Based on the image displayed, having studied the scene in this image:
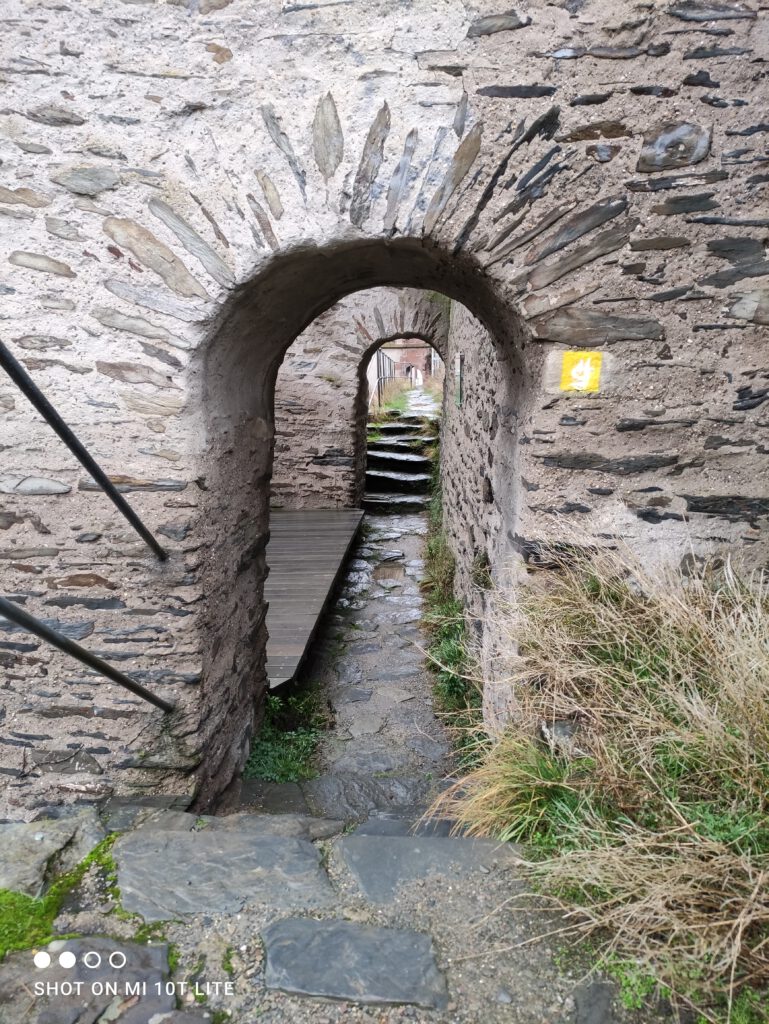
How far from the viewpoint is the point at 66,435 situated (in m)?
1.84

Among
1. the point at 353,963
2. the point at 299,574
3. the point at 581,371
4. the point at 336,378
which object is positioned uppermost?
the point at 336,378

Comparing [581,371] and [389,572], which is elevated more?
[581,371]

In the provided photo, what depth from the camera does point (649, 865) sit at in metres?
1.34

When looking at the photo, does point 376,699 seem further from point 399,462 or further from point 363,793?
point 399,462

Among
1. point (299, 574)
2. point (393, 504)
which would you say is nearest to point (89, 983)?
point (299, 574)

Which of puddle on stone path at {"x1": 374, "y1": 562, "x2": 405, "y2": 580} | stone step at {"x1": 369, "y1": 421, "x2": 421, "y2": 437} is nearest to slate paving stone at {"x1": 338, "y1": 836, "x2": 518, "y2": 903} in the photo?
puddle on stone path at {"x1": 374, "y1": 562, "x2": 405, "y2": 580}

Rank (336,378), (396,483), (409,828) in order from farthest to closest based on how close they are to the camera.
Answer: (396,483), (336,378), (409,828)

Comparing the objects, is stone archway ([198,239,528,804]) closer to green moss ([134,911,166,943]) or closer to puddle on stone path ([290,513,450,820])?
puddle on stone path ([290,513,450,820])

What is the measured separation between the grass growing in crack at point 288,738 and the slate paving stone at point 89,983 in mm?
1921

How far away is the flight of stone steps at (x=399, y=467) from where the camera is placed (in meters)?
9.49

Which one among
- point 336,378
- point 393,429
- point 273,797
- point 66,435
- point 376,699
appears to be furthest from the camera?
point 393,429

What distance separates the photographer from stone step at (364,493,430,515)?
9359 mm

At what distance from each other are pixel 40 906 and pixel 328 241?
221 centimetres

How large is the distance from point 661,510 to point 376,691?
2.78m
